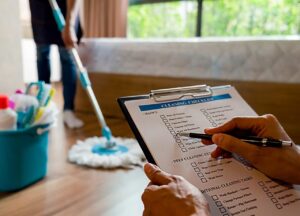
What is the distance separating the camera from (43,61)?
197 cm

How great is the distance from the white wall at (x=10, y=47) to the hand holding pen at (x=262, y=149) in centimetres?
105

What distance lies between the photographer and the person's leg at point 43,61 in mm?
1960

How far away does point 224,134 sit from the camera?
1.72 ft

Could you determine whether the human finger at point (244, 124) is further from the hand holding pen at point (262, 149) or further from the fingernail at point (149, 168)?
the fingernail at point (149, 168)

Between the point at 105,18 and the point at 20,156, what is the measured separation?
10.5 feet

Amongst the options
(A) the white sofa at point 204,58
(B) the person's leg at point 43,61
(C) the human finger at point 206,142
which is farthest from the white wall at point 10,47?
(C) the human finger at point 206,142

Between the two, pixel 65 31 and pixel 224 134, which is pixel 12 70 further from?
pixel 224 134

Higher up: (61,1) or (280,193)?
(61,1)

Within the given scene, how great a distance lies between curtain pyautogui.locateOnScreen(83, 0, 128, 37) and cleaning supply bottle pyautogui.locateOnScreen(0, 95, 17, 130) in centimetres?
299

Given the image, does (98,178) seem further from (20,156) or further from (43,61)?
(43,61)

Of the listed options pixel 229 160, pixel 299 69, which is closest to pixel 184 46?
pixel 299 69

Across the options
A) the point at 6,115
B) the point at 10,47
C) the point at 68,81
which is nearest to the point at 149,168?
the point at 6,115

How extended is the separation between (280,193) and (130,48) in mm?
1736

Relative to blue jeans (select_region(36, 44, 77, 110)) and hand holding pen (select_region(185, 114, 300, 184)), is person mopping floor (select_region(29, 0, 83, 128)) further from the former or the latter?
hand holding pen (select_region(185, 114, 300, 184))
